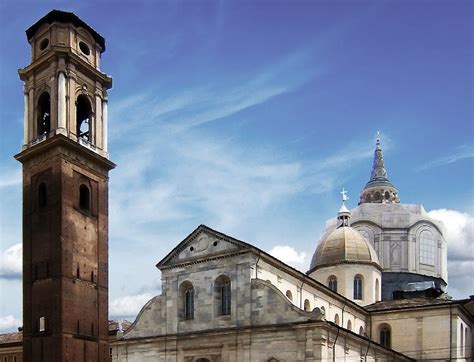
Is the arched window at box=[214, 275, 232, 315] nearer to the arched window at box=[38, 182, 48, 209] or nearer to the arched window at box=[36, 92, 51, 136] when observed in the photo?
the arched window at box=[38, 182, 48, 209]

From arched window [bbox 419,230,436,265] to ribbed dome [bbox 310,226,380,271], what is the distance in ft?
41.8

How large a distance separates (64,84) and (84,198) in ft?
22.4

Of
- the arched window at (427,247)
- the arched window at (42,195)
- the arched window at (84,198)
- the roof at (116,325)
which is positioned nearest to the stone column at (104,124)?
the arched window at (84,198)

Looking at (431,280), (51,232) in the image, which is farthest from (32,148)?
(431,280)

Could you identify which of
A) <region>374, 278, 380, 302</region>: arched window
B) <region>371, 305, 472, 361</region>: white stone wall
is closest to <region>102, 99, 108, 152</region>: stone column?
<region>371, 305, 472, 361</region>: white stone wall

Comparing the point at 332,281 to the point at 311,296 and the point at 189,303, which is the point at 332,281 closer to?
the point at 311,296

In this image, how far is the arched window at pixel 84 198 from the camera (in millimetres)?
37625

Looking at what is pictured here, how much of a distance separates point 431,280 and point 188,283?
30552 millimetres

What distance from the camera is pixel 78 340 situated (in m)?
34.8

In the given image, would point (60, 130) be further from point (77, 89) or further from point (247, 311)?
point (247, 311)

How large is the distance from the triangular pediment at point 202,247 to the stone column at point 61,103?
9.49 meters

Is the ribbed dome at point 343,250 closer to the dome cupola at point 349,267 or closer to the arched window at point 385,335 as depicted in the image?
the dome cupola at point 349,267

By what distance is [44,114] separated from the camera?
39531 mm

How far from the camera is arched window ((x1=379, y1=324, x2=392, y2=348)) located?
139 feet
